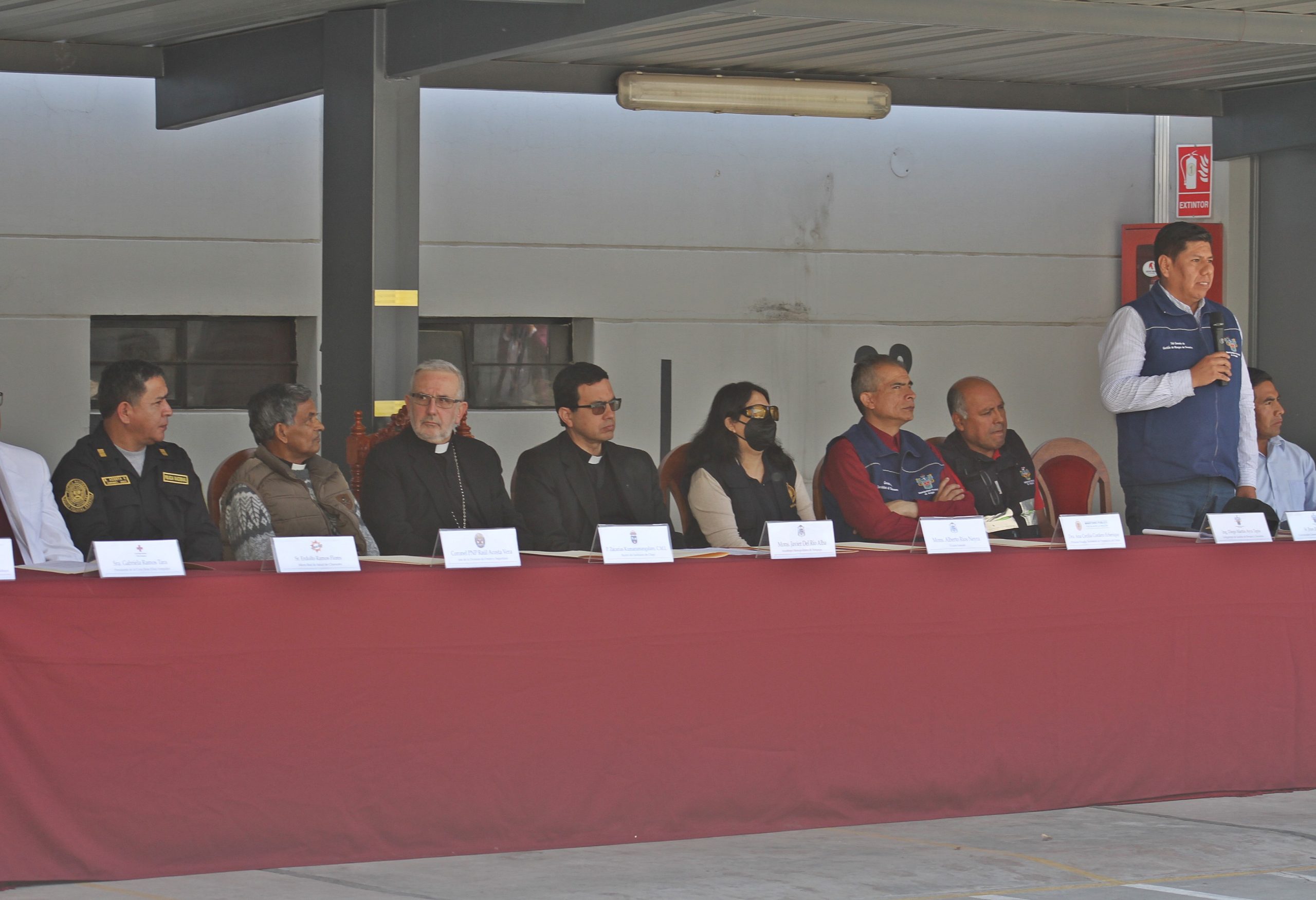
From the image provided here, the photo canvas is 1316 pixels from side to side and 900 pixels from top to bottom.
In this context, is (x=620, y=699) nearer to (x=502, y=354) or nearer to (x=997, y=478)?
(x=997, y=478)

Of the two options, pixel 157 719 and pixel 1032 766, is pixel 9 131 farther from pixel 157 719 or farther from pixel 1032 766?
pixel 1032 766

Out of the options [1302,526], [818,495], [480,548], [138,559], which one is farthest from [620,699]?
[818,495]

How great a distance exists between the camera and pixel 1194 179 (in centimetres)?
802

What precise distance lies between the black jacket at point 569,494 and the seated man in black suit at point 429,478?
0.36ft

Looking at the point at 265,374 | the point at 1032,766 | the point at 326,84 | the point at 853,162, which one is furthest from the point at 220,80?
the point at 1032,766

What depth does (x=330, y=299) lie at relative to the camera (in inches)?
209

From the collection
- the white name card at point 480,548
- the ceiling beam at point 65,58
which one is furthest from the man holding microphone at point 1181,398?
the ceiling beam at point 65,58

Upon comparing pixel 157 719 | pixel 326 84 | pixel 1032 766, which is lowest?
pixel 1032 766

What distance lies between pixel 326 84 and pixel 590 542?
6.48 ft

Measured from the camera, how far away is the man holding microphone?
423 centimetres

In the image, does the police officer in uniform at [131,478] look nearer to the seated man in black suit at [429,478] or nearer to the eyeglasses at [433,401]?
the seated man in black suit at [429,478]

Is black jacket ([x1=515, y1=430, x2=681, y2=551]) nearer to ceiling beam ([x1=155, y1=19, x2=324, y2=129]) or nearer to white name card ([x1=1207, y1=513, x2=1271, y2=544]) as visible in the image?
white name card ([x1=1207, y1=513, x2=1271, y2=544])

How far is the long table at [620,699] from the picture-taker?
9.34 ft

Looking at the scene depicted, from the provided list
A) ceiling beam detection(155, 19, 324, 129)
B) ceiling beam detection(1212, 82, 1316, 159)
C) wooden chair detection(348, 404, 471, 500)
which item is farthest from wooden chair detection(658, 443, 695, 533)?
ceiling beam detection(1212, 82, 1316, 159)
